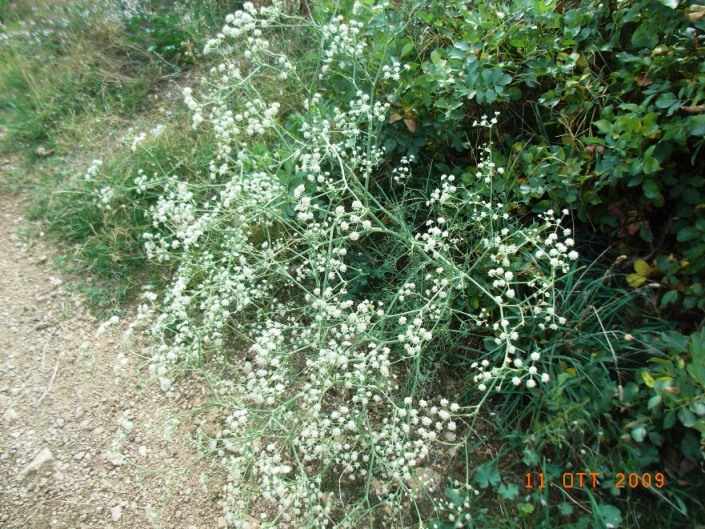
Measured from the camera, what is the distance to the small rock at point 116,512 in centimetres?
222

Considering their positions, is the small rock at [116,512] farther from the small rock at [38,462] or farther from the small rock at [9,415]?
the small rock at [9,415]

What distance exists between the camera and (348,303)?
201cm

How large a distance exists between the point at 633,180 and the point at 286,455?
192 cm

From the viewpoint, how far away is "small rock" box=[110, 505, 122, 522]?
7.29 ft

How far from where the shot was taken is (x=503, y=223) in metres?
2.46

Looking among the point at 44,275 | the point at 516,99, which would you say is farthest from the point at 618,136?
the point at 44,275
